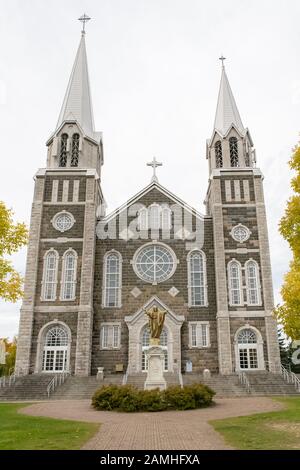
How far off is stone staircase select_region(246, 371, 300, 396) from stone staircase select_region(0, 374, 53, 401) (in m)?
12.8

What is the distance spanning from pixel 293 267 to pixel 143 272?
1588 centimetres

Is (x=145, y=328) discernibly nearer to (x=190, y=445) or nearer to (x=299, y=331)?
(x=299, y=331)

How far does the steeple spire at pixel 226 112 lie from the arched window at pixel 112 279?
49.4 feet

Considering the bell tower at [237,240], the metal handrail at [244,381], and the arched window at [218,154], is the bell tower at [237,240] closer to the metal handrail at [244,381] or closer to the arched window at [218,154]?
the arched window at [218,154]

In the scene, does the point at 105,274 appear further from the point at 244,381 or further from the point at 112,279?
the point at 244,381

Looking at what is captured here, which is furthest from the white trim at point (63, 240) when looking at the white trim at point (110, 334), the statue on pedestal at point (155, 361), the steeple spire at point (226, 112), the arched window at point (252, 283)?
the steeple spire at point (226, 112)

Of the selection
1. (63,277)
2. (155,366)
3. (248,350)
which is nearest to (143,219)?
(63,277)

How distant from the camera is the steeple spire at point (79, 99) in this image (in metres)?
38.8

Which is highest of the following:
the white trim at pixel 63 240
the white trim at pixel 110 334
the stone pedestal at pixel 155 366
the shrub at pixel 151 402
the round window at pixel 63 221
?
the round window at pixel 63 221

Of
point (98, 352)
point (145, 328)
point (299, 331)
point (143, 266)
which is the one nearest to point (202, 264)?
point (143, 266)

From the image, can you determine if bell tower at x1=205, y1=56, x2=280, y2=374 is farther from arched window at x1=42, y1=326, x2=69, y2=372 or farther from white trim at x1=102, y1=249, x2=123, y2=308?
arched window at x1=42, y1=326, x2=69, y2=372

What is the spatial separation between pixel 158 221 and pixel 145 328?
9141 millimetres

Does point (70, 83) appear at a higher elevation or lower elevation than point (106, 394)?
higher

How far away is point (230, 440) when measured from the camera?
32.1 ft
